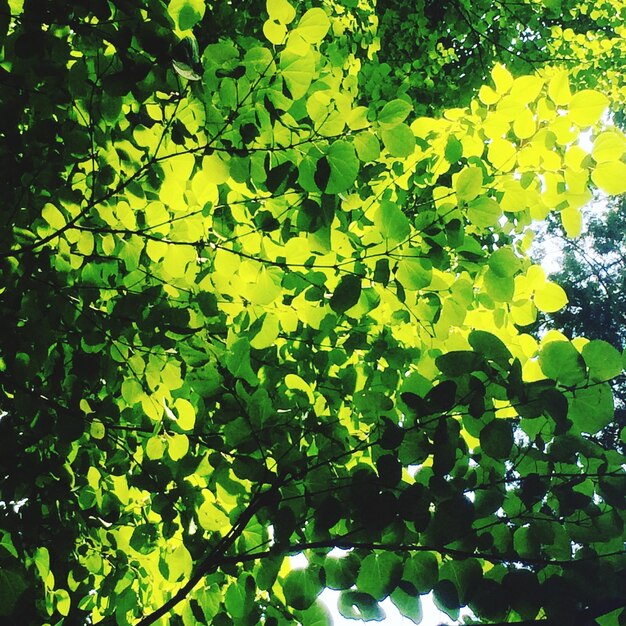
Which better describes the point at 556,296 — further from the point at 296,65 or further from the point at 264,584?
the point at 264,584

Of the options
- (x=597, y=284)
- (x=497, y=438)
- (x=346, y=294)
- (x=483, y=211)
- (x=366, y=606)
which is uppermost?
(x=597, y=284)

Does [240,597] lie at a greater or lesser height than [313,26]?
lesser

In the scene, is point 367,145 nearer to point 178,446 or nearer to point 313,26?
point 313,26

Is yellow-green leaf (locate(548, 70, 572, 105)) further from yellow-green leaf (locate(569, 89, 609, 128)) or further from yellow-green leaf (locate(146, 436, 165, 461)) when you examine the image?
yellow-green leaf (locate(146, 436, 165, 461))

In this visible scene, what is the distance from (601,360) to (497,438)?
28cm

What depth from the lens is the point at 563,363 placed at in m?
1.08

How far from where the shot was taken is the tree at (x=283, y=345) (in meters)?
1.12

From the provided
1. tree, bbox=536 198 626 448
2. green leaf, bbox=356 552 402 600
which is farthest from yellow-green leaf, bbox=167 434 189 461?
tree, bbox=536 198 626 448

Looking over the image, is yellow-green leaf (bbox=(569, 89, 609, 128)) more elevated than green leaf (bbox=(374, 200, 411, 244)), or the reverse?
yellow-green leaf (bbox=(569, 89, 609, 128))

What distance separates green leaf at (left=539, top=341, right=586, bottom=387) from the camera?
106 cm

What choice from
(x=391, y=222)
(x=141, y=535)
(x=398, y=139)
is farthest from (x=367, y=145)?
(x=141, y=535)

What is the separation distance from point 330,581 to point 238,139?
124 centimetres

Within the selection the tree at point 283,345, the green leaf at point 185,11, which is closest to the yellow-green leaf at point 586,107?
the tree at point 283,345

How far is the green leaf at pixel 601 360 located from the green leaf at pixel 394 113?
711mm
